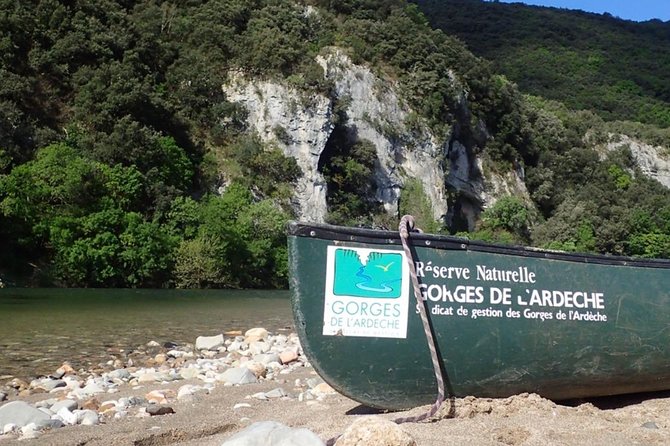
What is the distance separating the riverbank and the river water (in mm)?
1258

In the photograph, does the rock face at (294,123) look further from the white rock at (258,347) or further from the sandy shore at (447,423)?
the sandy shore at (447,423)

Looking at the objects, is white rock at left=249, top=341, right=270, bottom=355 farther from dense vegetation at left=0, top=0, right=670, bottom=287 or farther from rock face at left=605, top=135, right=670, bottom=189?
rock face at left=605, top=135, right=670, bottom=189

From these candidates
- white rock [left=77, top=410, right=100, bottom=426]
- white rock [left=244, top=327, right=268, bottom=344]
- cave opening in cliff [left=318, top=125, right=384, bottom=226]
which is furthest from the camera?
cave opening in cliff [left=318, top=125, right=384, bottom=226]

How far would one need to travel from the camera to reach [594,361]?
18.6 ft

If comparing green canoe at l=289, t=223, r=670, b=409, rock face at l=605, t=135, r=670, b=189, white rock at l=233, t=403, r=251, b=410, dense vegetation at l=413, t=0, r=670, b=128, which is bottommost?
white rock at l=233, t=403, r=251, b=410

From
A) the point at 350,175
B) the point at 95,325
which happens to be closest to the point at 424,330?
the point at 95,325

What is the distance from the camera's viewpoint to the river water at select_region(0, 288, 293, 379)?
953 centimetres

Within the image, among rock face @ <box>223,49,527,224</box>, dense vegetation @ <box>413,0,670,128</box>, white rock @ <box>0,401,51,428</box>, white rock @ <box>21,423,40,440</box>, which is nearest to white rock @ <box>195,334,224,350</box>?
white rock @ <box>0,401,51,428</box>

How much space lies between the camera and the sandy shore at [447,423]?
4.45 m

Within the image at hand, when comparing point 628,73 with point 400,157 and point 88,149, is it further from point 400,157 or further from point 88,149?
point 88,149

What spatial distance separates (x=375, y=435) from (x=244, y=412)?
7.48ft

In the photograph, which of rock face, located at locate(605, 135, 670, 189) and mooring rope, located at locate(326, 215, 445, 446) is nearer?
mooring rope, located at locate(326, 215, 445, 446)

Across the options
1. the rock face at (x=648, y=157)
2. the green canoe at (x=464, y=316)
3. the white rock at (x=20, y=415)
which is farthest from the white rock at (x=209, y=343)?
the rock face at (x=648, y=157)

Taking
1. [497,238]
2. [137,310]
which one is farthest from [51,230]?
[497,238]
